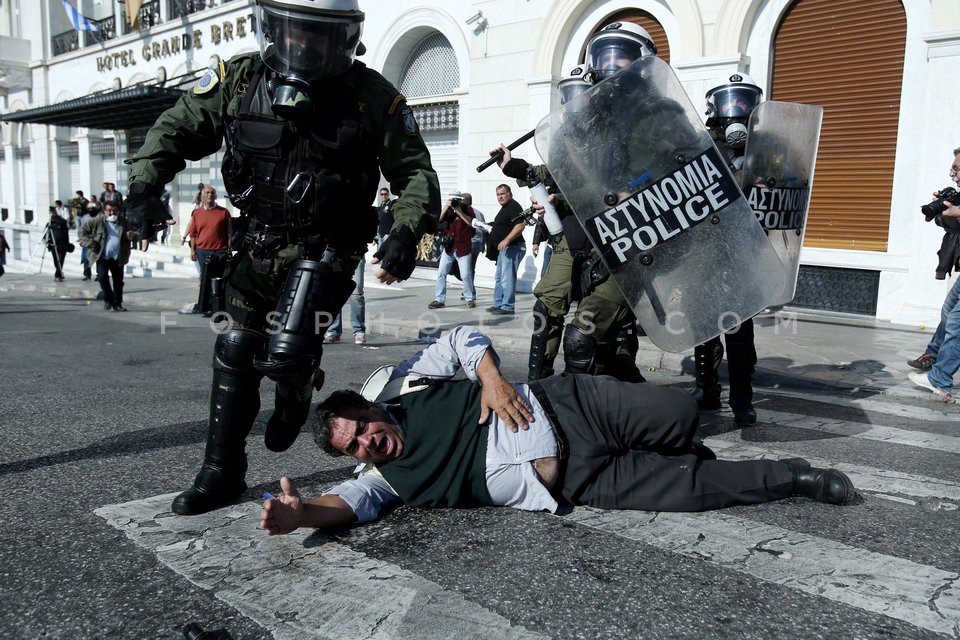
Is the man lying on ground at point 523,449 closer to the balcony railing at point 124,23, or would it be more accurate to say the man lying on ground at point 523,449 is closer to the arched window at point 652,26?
the arched window at point 652,26

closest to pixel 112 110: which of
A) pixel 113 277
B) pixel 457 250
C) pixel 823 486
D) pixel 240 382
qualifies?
pixel 113 277

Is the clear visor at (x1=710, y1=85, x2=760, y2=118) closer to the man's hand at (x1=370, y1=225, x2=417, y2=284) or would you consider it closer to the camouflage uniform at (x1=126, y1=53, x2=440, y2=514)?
the camouflage uniform at (x1=126, y1=53, x2=440, y2=514)

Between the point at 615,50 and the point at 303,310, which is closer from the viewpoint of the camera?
the point at 303,310

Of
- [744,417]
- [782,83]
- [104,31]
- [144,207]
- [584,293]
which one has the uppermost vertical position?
[104,31]

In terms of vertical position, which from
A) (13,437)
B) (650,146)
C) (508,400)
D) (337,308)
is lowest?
(13,437)

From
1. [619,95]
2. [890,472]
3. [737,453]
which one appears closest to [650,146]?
[619,95]

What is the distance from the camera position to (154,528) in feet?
8.52

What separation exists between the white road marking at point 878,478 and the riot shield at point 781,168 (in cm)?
Result: 100

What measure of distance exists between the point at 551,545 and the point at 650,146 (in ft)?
6.38

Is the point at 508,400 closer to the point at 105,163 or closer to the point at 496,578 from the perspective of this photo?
the point at 496,578

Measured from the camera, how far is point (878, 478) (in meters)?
3.28

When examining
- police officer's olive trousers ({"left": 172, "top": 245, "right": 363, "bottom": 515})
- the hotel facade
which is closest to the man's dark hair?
police officer's olive trousers ({"left": 172, "top": 245, "right": 363, "bottom": 515})

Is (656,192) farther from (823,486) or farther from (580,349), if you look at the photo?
(823,486)

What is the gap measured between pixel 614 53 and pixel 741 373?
1.86 m
